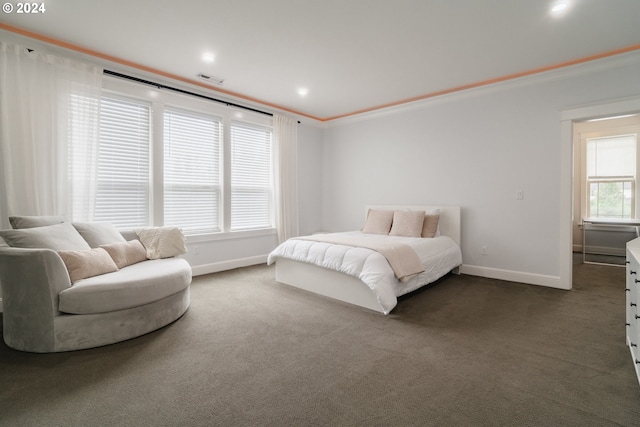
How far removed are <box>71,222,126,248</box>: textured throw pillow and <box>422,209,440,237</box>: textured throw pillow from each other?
3.65 m

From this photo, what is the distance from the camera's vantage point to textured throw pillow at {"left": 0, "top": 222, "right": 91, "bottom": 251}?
229cm

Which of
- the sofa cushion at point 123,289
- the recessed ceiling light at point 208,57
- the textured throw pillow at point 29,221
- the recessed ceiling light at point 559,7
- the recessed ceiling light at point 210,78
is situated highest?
the recessed ceiling light at point 210,78

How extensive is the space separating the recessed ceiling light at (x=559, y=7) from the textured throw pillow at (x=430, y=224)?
97.4 inches

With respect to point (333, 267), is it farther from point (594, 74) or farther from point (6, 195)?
point (594, 74)

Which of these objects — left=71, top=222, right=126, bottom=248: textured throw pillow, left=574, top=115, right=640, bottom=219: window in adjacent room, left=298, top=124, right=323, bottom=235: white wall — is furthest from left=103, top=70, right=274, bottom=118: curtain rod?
left=574, top=115, right=640, bottom=219: window in adjacent room

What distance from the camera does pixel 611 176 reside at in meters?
5.66

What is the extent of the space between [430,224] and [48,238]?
4.13m

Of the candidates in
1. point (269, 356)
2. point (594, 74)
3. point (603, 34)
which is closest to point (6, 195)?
point (269, 356)

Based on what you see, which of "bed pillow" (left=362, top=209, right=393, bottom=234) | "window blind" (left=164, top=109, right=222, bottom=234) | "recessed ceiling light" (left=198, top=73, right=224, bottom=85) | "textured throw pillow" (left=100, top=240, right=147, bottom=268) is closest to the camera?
"textured throw pillow" (left=100, top=240, right=147, bottom=268)

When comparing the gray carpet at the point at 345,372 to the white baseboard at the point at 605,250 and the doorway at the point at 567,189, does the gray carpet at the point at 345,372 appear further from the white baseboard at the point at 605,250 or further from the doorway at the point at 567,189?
the white baseboard at the point at 605,250

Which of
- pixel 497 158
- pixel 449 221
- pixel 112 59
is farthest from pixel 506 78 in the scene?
pixel 112 59

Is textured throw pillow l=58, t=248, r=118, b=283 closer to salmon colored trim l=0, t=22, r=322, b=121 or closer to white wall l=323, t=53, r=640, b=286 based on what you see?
salmon colored trim l=0, t=22, r=322, b=121

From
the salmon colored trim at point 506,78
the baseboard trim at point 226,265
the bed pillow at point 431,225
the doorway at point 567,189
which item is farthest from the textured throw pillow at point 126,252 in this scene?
the doorway at point 567,189

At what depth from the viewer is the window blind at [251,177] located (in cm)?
484
